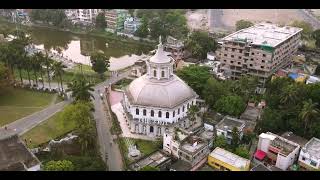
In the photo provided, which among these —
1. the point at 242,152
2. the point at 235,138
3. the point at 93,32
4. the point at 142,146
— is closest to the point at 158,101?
the point at 142,146

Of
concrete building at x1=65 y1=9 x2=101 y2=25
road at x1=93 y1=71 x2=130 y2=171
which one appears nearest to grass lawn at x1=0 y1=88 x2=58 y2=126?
road at x1=93 y1=71 x2=130 y2=171

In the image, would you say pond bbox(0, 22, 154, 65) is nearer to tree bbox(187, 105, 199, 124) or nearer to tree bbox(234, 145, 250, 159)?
tree bbox(187, 105, 199, 124)

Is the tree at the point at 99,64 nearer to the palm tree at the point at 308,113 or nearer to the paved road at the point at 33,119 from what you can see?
the paved road at the point at 33,119

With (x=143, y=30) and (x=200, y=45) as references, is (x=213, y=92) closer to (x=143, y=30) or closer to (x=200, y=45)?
(x=200, y=45)

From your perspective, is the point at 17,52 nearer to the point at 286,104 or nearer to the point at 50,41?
the point at 50,41

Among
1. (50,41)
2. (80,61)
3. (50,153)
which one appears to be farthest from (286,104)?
(50,41)

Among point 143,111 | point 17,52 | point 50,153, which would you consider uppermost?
point 17,52
